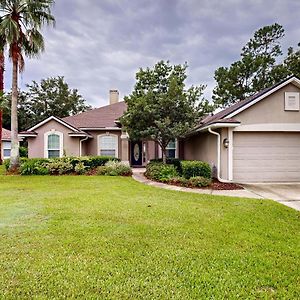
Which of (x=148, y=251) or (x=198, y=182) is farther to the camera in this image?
(x=198, y=182)

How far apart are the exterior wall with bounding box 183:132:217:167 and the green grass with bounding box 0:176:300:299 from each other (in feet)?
20.4

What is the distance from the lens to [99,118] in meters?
20.5

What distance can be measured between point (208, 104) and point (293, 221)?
336 inches

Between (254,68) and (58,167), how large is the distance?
24.4 metres

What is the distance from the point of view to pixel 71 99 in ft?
128

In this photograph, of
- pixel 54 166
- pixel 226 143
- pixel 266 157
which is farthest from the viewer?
pixel 54 166

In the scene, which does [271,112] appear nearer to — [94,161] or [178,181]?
[178,181]

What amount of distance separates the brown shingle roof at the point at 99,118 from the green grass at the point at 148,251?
12.8 m

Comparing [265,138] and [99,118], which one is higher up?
[99,118]

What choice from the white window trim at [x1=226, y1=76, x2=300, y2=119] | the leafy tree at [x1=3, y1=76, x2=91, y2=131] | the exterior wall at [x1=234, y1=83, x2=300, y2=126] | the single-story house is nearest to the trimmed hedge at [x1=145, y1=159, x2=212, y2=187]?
the single-story house

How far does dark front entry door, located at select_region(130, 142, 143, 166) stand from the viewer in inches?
773

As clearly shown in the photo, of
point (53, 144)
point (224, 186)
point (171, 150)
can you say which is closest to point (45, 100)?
point (53, 144)

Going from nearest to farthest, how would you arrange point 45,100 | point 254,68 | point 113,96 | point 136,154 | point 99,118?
point 136,154 < point 99,118 < point 113,96 < point 254,68 < point 45,100

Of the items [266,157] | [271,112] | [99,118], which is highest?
[99,118]
